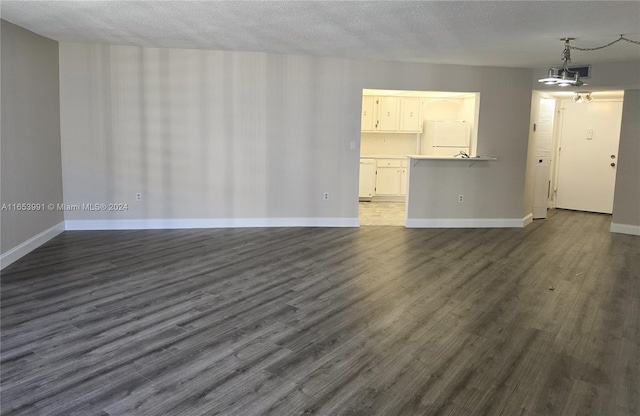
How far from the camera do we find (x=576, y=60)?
19.7ft

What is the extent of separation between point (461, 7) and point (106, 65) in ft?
14.9

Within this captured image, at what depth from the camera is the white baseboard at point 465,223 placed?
6883 mm

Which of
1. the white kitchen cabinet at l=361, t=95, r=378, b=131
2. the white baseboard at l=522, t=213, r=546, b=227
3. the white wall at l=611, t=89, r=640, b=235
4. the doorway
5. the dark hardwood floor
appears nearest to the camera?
the dark hardwood floor

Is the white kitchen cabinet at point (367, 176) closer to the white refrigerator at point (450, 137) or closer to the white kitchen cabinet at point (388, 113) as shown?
the white kitchen cabinet at point (388, 113)

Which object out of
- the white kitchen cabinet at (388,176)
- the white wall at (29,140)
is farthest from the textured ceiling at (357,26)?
the white kitchen cabinet at (388,176)

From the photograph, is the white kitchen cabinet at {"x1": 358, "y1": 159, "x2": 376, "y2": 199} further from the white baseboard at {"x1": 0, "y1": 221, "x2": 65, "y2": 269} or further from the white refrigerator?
the white baseboard at {"x1": 0, "y1": 221, "x2": 65, "y2": 269}

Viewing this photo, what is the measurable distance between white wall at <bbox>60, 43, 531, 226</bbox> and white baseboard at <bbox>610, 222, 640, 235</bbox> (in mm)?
1860

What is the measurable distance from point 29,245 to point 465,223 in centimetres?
574

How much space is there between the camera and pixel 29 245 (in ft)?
16.4

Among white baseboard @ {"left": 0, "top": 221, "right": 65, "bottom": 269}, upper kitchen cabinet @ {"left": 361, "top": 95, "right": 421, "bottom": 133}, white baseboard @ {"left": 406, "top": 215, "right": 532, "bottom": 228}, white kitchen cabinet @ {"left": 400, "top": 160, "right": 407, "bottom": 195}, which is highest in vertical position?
upper kitchen cabinet @ {"left": 361, "top": 95, "right": 421, "bottom": 133}

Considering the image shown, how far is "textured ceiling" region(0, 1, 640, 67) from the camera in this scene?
12.3 feet

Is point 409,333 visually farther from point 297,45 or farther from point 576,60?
point 576,60

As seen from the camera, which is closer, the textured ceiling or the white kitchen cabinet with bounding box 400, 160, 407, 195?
the textured ceiling

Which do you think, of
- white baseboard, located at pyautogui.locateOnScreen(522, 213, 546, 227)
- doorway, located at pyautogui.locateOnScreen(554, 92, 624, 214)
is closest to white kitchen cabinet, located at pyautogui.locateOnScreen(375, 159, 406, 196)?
white baseboard, located at pyautogui.locateOnScreen(522, 213, 546, 227)
